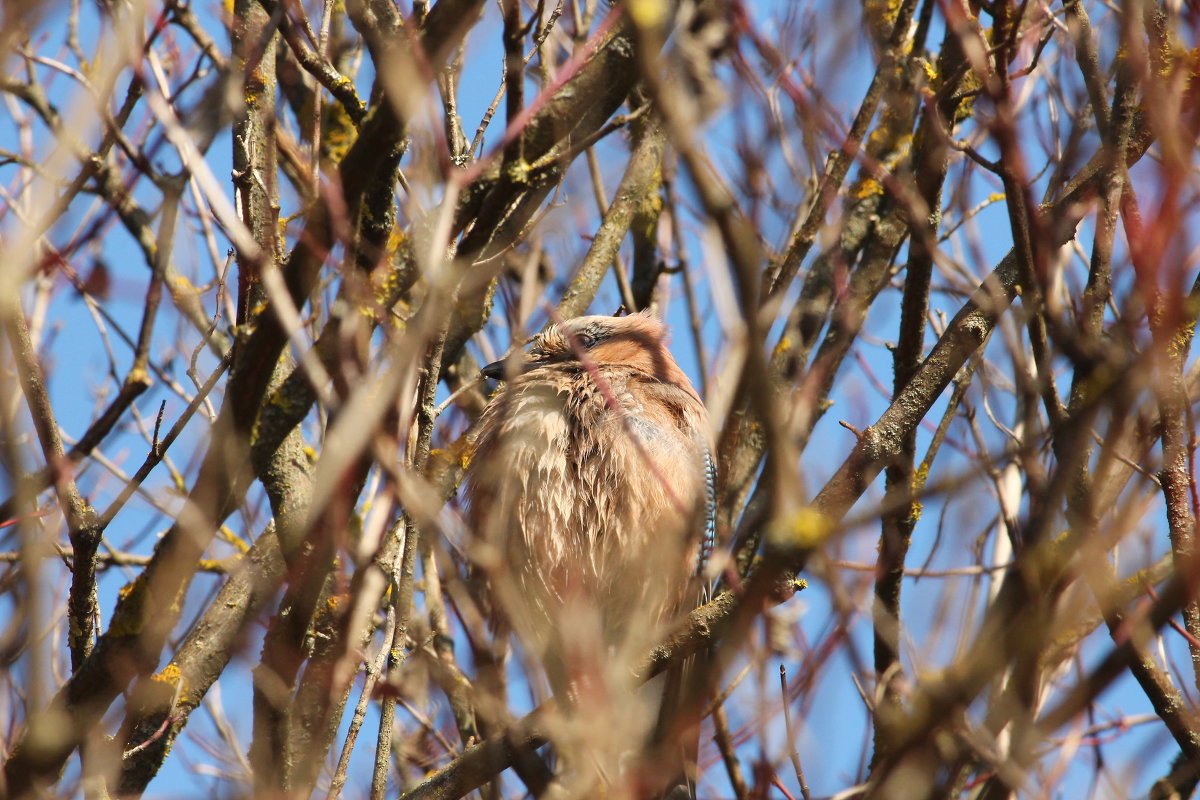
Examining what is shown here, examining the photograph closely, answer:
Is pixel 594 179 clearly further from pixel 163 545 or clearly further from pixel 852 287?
pixel 163 545

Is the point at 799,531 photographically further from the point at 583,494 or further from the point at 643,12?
the point at 583,494

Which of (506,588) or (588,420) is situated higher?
(588,420)

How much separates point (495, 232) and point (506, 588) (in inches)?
78.1

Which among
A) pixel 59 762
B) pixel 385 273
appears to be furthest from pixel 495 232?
pixel 59 762

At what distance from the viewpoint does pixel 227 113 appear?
504 cm

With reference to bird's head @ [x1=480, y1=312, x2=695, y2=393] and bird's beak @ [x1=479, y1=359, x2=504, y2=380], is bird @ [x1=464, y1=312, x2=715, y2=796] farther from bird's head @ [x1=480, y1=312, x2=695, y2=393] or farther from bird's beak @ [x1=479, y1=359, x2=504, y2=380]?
bird's head @ [x1=480, y1=312, x2=695, y2=393]

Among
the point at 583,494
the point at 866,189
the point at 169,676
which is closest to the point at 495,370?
the point at 583,494

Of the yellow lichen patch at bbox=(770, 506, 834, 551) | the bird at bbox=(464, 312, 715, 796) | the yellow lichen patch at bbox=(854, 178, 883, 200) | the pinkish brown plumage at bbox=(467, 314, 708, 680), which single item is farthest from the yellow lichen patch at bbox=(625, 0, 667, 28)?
the yellow lichen patch at bbox=(854, 178, 883, 200)

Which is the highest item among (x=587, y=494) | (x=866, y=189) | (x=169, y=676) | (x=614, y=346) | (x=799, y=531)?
(x=614, y=346)

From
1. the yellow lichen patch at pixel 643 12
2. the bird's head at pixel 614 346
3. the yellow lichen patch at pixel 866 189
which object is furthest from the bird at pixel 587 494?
the yellow lichen patch at pixel 643 12

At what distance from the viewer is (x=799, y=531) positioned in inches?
71.6

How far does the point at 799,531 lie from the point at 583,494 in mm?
3338

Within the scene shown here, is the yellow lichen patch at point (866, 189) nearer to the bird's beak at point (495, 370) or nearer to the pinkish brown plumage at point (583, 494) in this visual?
the pinkish brown plumage at point (583, 494)

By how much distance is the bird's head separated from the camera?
5.74 m
